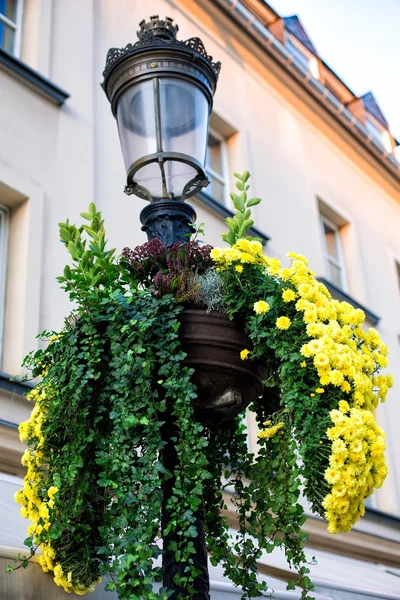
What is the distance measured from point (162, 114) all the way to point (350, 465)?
68.1 inches

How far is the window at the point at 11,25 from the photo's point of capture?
7.36 metres

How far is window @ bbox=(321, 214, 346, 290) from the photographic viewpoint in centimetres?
1161

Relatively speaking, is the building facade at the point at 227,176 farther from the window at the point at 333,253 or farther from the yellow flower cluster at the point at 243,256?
the yellow flower cluster at the point at 243,256

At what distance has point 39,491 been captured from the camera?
3045 millimetres

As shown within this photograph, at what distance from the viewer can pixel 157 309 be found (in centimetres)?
292

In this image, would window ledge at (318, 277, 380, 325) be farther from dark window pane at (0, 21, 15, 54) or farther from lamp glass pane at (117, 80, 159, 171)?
lamp glass pane at (117, 80, 159, 171)

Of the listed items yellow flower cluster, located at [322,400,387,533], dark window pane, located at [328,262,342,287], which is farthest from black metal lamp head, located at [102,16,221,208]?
dark window pane, located at [328,262,342,287]

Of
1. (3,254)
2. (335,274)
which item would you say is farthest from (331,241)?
(3,254)

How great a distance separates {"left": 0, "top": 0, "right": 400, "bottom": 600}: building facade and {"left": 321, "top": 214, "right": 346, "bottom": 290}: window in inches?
0.9

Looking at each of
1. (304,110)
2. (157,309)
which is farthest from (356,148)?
(157,309)

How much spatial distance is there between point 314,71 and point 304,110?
51.8 inches

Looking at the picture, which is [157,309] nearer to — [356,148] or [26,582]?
[26,582]

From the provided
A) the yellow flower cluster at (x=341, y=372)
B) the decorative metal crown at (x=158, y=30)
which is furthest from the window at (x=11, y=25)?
the yellow flower cluster at (x=341, y=372)

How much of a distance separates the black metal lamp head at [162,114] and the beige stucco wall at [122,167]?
2.45 meters
